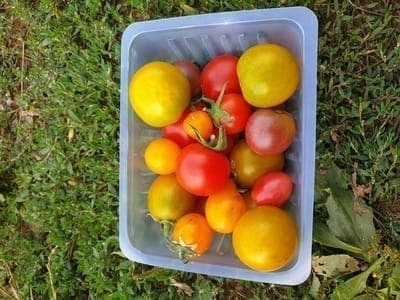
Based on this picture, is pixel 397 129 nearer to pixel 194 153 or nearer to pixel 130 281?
pixel 194 153

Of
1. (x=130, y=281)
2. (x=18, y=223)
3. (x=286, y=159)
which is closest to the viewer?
(x=286, y=159)

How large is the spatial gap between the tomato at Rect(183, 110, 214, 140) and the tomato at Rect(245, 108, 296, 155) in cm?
8

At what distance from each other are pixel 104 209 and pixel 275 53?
0.63 meters

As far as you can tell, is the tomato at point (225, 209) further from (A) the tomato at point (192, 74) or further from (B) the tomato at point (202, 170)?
(A) the tomato at point (192, 74)

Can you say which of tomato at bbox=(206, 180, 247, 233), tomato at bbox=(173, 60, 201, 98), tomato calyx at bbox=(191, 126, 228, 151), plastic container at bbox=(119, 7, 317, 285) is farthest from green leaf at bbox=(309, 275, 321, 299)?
tomato at bbox=(173, 60, 201, 98)

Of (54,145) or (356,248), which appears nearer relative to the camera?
(356,248)

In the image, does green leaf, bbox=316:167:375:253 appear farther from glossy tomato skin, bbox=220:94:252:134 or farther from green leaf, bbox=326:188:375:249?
glossy tomato skin, bbox=220:94:252:134

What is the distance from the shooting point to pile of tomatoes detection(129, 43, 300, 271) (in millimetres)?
1243

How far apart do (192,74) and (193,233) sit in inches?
13.7

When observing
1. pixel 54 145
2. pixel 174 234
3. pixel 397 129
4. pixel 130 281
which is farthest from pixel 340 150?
pixel 54 145

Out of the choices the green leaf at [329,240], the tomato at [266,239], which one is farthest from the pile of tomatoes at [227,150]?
the green leaf at [329,240]

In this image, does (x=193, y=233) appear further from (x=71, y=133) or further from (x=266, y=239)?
(x=71, y=133)

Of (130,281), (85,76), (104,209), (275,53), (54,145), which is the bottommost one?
(130,281)

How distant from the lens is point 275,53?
49.0 inches
